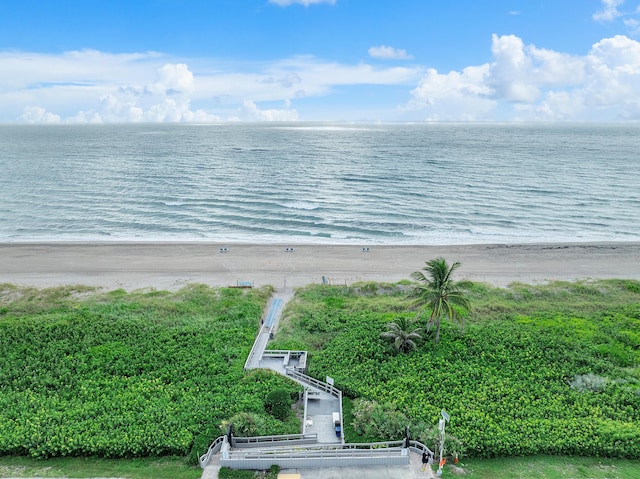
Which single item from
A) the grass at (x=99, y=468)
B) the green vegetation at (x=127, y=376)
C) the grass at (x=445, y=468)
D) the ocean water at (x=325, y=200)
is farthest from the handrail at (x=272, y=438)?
the ocean water at (x=325, y=200)

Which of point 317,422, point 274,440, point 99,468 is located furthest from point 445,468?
point 99,468

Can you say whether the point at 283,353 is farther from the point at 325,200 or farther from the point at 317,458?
the point at 325,200

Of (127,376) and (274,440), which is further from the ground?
(127,376)

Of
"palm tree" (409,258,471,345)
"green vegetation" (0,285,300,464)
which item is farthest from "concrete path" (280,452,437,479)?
"palm tree" (409,258,471,345)

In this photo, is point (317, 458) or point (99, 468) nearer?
point (317, 458)

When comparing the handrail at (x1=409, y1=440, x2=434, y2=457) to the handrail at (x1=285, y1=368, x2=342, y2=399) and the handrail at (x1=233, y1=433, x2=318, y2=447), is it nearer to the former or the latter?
the handrail at (x1=233, y1=433, x2=318, y2=447)

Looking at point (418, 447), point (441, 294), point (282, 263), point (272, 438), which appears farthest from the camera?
point (282, 263)
